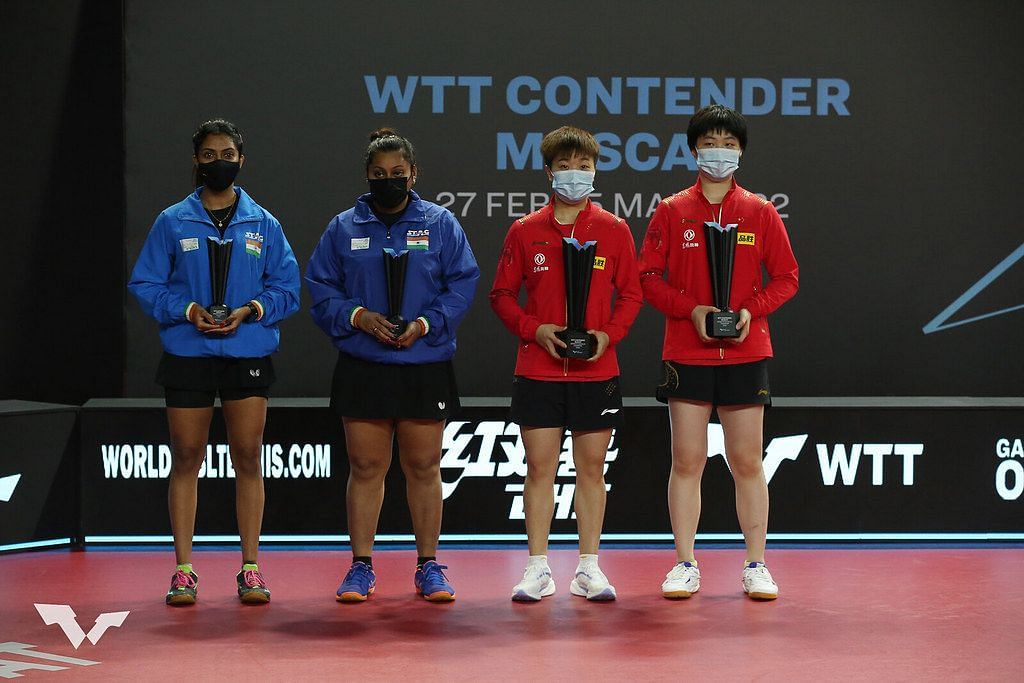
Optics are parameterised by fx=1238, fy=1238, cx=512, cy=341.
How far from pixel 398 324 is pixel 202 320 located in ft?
2.20

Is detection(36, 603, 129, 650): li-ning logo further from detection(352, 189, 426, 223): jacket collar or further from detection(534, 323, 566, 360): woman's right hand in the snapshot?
detection(534, 323, 566, 360): woman's right hand

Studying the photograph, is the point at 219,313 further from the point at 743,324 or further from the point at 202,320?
the point at 743,324

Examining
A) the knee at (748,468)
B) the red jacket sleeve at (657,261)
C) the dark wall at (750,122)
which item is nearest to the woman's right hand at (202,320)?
the red jacket sleeve at (657,261)

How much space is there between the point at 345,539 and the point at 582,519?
1.44 meters

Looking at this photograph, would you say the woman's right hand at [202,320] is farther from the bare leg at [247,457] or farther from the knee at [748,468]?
the knee at [748,468]

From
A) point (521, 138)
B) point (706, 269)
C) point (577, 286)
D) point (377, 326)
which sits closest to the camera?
point (377, 326)

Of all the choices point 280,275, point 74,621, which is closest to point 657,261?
point 280,275

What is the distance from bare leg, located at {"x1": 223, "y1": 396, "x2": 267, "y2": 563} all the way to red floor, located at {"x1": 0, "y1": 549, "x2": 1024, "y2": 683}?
0.26m

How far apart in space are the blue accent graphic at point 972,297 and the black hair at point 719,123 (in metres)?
2.34

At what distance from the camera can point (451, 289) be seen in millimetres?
4422

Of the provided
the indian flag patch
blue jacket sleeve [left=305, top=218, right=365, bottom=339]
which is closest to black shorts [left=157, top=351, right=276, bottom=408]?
blue jacket sleeve [left=305, top=218, right=365, bottom=339]

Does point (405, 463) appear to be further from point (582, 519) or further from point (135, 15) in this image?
point (135, 15)

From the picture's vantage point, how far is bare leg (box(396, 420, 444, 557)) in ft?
14.4

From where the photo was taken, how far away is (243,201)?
4.47m
